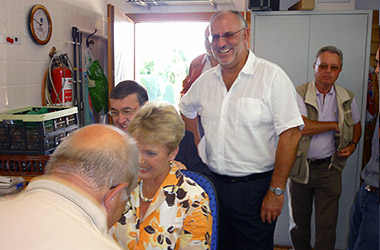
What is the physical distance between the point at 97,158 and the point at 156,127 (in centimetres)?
71

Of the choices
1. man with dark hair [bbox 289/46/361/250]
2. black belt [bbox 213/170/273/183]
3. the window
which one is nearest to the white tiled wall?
the window

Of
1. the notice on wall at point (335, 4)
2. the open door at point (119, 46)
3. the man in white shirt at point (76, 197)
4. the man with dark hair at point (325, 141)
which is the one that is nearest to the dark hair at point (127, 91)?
the man in white shirt at point (76, 197)

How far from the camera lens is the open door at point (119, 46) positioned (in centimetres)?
405

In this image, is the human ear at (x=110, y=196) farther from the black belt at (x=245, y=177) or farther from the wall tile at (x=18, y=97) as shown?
the wall tile at (x=18, y=97)

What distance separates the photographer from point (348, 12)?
9.62ft

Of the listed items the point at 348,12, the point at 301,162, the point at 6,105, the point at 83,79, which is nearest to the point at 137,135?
the point at 301,162

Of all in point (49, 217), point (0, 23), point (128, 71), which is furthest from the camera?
point (128, 71)

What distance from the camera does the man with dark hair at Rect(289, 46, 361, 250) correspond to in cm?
262

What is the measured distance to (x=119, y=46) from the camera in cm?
432

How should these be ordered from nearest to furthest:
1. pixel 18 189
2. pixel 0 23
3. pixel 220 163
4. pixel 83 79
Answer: pixel 220 163 < pixel 18 189 < pixel 0 23 < pixel 83 79

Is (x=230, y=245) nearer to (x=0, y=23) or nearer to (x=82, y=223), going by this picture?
(x=82, y=223)

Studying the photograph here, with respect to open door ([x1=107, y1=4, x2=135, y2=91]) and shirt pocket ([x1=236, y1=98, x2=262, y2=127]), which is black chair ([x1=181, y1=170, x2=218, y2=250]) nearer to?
shirt pocket ([x1=236, y1=98, x2=262, y2=127])

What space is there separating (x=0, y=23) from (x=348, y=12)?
2739 mm

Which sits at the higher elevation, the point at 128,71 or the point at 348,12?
the point at 348,12
